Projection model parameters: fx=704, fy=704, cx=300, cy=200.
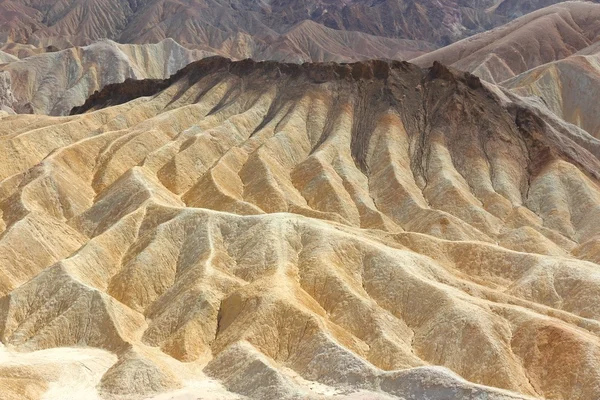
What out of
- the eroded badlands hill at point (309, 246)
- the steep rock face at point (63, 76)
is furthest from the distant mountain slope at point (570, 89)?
the steep rock face at point (63, 76)

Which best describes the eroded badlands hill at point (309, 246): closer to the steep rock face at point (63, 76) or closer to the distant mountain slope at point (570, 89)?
the distant mountain slope at point (570, 89)

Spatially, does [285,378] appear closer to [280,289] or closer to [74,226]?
[280,289]

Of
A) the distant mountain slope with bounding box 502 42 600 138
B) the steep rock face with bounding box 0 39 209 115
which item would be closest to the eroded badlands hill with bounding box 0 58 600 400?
the distant mountain slope with bounding box 502 42 600 138

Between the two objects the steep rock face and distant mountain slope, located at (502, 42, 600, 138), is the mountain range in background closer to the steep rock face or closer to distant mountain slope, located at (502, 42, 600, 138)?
distant mountain slope, located at (502, 42, 600, 138)

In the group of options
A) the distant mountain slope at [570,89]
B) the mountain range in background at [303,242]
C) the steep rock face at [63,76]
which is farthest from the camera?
the steep rock face at [63,76]

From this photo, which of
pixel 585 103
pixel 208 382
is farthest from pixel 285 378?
pixel 585 103

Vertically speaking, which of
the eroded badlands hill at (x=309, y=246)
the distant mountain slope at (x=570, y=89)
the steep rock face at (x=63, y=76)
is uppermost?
the steep rock face at (x=63, y=76)
